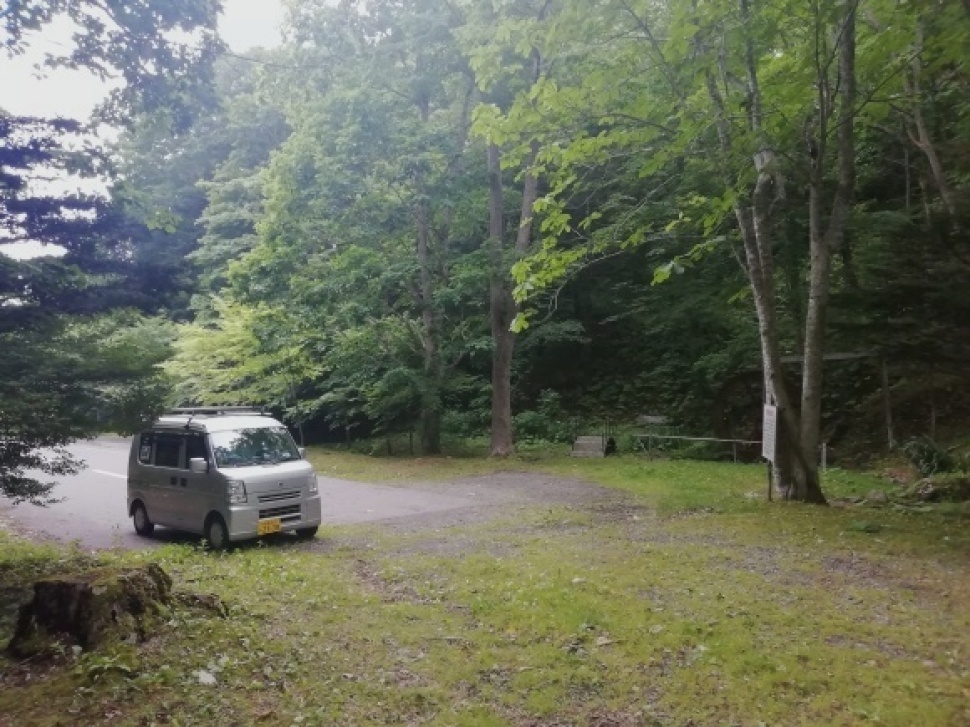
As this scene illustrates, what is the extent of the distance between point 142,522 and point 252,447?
2.49 m

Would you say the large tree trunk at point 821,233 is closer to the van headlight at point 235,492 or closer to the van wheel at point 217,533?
the van headlight at point 235,492

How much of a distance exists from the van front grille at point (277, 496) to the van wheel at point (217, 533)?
558mm

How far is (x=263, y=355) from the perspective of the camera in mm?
23359

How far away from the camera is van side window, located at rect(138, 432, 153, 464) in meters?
11.5

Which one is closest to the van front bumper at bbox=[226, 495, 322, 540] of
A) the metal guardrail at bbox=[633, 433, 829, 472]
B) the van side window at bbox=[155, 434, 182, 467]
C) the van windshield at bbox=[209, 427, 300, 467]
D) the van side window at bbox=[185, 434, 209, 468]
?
the van windshield at bbox=[209, 427, 300, 467]

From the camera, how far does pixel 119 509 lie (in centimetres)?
1430

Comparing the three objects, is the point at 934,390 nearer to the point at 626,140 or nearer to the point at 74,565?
the point at 626,140

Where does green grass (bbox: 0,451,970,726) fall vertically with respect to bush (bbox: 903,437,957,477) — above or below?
below

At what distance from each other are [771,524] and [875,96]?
668 centimetres

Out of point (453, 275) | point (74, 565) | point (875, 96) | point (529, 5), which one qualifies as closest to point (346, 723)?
point (74, 565)

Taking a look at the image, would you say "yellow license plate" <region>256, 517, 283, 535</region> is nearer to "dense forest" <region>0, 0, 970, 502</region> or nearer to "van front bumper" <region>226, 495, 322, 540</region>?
"van front bumper" <region>226, 495, 322, 540</region>

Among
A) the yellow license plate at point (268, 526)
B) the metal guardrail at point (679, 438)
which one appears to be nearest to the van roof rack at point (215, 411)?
the yellow license plate at point (268, 526)

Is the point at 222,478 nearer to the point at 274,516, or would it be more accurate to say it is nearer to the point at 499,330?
the point at 274,516

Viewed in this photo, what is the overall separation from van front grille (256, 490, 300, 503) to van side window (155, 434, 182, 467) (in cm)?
174
